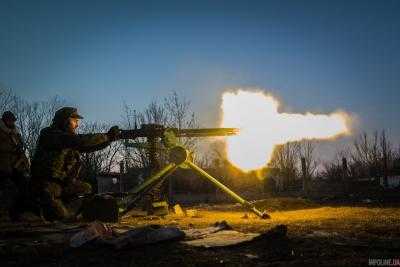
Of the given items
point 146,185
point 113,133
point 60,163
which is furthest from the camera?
point 146,185

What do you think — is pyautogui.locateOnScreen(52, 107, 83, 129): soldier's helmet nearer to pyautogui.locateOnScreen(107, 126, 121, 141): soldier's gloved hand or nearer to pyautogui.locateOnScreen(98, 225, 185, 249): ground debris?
pyautogui.locateOnScreen(107, 126, 121, 141): soldier's gloved hand

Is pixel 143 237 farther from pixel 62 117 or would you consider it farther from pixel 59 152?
pixel 62 117

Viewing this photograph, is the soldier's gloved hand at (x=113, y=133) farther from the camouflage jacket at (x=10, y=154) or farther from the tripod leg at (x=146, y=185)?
the camouflage jacket at (x=10, y=154)

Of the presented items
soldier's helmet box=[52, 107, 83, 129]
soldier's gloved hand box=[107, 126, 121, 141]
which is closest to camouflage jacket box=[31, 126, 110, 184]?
soldier's helmet box=[52, 107, 83, 129]

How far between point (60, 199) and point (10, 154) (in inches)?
104

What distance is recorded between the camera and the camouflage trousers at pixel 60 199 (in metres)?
9.47

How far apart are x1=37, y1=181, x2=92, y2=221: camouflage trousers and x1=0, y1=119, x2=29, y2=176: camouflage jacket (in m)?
2.28

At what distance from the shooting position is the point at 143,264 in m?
5.21

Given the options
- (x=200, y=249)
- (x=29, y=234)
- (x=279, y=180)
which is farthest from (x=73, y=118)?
(x=279, y=180)

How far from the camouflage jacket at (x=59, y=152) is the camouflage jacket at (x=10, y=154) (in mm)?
1783

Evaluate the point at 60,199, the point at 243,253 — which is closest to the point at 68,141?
the point at 60,199

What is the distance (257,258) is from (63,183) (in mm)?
6050

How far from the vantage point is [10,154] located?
11609 millimetres

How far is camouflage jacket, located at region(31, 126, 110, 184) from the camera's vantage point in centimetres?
972
